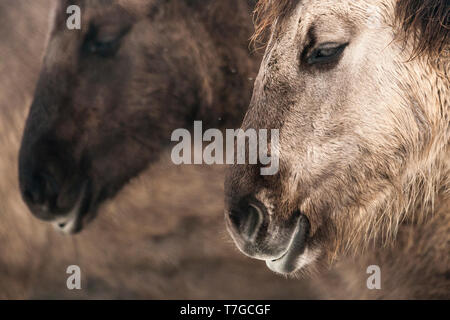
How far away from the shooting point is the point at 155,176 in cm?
169

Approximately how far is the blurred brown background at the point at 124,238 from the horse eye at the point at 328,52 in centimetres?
68

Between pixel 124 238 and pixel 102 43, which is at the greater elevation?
pixel 102 43

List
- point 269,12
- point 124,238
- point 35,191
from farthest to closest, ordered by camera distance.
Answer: point 124,238 → point 35,191 → point 269,12

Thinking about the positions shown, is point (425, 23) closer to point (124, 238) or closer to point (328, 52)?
point (328, 52)

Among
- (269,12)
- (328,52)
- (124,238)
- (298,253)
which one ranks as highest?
(269,12)

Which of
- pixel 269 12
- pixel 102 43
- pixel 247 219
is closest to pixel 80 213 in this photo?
pixel 102 43

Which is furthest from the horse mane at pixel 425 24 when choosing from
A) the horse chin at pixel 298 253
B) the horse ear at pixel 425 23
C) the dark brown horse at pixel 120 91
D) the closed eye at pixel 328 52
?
the dark brown horse at pixel 120 91

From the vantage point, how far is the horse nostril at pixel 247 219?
1.07 meters

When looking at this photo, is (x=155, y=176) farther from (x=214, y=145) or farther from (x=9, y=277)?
(x=9, y=277)

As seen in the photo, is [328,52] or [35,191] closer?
[328,52]

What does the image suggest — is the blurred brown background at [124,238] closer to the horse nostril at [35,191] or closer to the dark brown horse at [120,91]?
the dark brown horse at [120,91]

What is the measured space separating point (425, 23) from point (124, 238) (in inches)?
43.8

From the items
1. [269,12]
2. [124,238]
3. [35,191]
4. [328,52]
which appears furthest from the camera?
[124,238]

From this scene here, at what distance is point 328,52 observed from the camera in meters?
1.04
